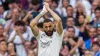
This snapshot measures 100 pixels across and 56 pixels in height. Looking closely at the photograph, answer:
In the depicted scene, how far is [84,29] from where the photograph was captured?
1371 centimetres

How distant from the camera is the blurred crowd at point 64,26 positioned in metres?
13.0

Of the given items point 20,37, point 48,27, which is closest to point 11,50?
point 20,37

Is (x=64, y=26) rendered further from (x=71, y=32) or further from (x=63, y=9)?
(x=63, y=9)

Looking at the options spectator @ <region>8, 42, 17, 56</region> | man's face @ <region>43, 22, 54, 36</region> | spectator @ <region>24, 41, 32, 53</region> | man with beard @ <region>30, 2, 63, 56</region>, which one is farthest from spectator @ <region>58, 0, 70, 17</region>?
man's face @ <region>43, 22, 54, 36</region>

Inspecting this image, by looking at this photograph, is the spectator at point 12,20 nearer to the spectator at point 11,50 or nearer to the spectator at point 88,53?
the spectator at point 11,50

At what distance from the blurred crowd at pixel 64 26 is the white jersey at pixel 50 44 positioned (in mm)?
2603

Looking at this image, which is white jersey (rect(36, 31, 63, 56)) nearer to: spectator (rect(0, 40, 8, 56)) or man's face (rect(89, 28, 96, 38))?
spectator (rect(0, 40, 8, 56))

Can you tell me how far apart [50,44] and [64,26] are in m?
4.08

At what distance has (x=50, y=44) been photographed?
32.8 feet

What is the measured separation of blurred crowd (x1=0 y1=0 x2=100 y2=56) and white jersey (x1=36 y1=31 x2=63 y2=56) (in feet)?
8.54

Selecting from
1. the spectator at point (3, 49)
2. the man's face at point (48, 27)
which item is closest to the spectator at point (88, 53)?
the spectator at point (3, 49)

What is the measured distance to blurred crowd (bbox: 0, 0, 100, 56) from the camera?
511 inches

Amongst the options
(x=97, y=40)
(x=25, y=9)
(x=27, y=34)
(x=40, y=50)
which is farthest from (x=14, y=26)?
(x=40, y=50)

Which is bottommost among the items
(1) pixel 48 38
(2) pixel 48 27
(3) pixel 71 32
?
(3) pixel 71 32
